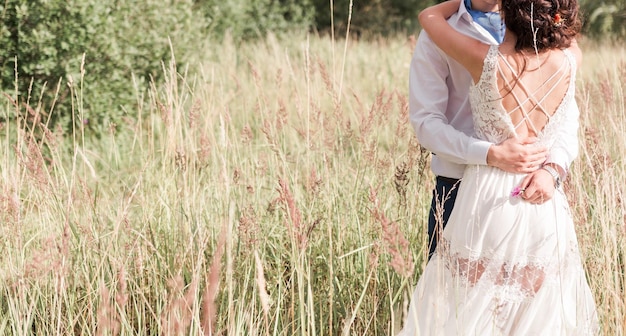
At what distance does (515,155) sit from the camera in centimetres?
227

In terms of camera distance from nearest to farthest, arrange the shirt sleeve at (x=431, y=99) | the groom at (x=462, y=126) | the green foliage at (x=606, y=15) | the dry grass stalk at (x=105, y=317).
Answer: the dry grass stalk at (x=105, y=317) → the groom at (x=462, y=126) → the shirt sleeve at (x=431, y=99) → the green foliage at (x=606, y=15)

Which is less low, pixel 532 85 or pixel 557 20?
pixel 557 20

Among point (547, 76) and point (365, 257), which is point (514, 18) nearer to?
point (547, 76)

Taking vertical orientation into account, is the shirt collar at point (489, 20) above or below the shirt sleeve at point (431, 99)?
above

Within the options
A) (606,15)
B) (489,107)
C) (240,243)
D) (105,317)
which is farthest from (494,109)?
(606,15)

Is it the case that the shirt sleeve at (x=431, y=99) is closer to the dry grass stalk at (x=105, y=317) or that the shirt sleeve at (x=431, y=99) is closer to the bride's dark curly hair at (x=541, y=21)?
the bride's dark curly hair at (x=541, y=21)

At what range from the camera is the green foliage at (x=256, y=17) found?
37.3ft

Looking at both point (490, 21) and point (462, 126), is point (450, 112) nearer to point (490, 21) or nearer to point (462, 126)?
point (462, 126)

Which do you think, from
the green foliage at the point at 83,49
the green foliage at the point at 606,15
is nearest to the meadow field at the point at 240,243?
the green foliage at the point at 83,49

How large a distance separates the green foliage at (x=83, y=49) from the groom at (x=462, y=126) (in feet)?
10.0

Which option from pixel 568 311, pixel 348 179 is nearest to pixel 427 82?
pixel 568 311

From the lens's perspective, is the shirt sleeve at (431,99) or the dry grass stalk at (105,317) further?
the shirt sleeve at (431,99)

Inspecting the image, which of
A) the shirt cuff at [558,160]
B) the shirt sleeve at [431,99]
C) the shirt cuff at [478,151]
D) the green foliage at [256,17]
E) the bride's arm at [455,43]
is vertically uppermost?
the bride's arm at [455,43]

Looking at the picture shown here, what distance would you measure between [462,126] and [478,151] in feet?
0.79
